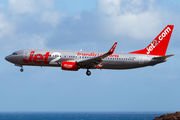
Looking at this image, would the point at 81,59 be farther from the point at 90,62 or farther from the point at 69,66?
the point at 69,66

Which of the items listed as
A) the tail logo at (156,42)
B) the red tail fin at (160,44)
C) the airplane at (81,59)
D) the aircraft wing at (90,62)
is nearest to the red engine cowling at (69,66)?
the airplane at (81,59)

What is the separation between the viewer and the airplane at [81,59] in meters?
53.4

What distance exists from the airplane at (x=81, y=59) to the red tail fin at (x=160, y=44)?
170 centimetres

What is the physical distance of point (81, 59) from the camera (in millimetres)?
54406

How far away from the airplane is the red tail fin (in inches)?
67.0

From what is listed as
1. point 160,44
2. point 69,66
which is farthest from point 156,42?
Answer: point 69,66

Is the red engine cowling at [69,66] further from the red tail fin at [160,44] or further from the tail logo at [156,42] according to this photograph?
the tail logo at [156,42]

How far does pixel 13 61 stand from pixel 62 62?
9485 millimetres

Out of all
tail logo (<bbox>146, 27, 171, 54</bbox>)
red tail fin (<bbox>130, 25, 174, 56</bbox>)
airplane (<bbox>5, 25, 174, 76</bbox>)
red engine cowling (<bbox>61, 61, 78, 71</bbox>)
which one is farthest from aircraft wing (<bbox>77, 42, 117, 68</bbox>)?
tail logo (<bbox>146, 27, 171, 54</bbox>)

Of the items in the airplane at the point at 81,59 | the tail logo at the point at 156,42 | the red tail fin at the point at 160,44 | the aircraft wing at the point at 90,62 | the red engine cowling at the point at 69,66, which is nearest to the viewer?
the aircraft wing at the point at 90,62

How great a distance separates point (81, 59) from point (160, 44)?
706 inches

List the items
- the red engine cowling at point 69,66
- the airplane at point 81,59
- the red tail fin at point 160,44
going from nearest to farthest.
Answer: the red engine cowling at point 69,66, the airplane at point 81,59, the red tail fin at point 160,44

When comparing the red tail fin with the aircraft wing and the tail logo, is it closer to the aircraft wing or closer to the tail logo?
the tail logo

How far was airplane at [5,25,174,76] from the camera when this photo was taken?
5338 cm
